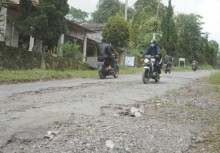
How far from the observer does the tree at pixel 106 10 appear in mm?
49281

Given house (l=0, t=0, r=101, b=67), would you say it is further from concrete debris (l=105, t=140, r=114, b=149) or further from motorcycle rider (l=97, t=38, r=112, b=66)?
concrete debris (l=105, t=140, r=114, b=149)

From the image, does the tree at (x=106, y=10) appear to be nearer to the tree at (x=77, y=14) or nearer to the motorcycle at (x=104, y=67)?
the tree at (x=77, y=14)

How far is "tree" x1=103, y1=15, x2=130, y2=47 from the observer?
81.8 feet

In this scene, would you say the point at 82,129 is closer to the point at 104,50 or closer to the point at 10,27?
the point at 104,50

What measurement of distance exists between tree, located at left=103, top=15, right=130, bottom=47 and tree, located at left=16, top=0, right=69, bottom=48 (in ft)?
31.4

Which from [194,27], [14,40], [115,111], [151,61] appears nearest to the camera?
[115,111]

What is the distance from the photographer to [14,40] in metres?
19.3

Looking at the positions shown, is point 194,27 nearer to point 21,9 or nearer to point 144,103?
point 21,9

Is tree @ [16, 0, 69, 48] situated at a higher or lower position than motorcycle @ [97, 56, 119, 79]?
higher

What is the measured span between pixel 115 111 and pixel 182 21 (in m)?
48.4

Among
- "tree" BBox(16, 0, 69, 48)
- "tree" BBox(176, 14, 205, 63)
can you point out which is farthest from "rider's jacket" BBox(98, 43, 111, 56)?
"tree" BBox(176, 14, 205, 63)

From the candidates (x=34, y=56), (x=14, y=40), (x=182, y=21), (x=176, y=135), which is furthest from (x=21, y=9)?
(x=182, y=21)

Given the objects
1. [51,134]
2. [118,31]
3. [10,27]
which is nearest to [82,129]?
[51,134]

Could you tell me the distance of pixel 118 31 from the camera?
81.5 feet
